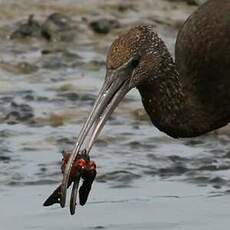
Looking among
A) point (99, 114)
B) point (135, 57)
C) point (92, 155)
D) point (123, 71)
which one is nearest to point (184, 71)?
point (135, 57)

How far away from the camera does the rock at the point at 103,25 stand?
47.5 feet

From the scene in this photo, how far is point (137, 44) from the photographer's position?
8766 millimetres

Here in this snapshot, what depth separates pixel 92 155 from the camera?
35.5ft

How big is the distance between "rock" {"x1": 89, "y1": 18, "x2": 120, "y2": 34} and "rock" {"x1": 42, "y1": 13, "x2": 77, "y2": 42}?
19cm

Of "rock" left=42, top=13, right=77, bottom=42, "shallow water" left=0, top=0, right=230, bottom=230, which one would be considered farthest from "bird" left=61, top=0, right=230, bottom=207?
"rock" left=42, top=13, right=77, bottom=42

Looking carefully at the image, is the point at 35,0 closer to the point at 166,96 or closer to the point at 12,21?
the point at 12,21

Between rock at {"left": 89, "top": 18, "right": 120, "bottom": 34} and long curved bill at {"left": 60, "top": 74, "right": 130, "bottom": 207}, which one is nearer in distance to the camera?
long curved bill at {"left": 60, "top": 74, "right": 130, "bottom": 207}

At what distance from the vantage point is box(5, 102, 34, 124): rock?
11570 millimetres

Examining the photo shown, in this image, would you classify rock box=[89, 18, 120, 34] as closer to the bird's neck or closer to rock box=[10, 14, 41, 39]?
rock box=[10, 14, 41, 39]

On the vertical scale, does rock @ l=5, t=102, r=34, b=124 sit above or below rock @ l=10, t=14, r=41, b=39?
above

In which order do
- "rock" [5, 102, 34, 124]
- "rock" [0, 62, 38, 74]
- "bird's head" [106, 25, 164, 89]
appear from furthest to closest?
"rock" [0, 62, 38, 74], "rock" [5, 102, 34, 124], "bird's head" [106, 25, 164, 89]

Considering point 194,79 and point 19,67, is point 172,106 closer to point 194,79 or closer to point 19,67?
point 194,79

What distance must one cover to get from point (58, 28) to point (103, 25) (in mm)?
484

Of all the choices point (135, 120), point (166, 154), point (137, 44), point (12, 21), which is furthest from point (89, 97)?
point (137, 44)
